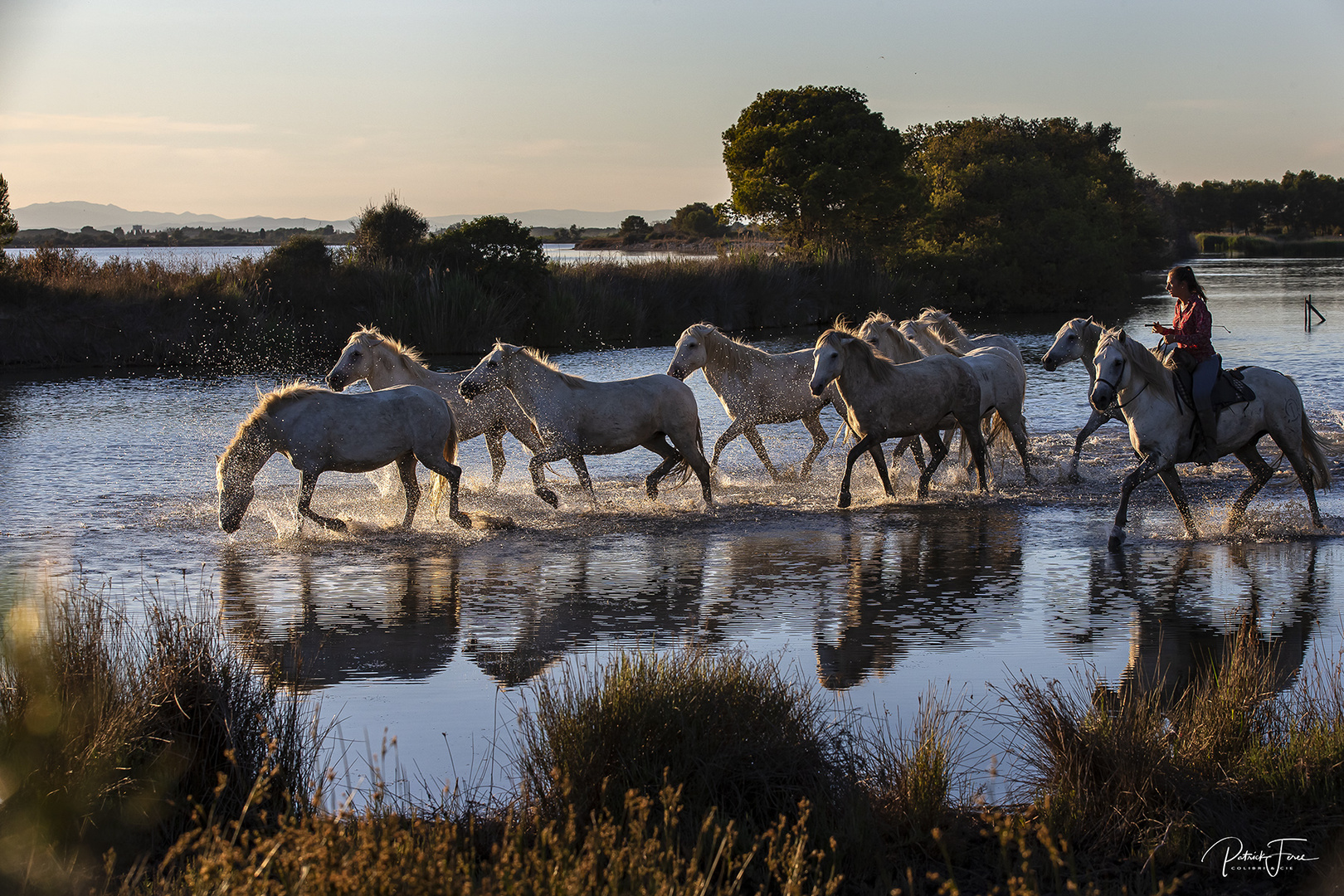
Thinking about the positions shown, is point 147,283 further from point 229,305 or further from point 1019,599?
point 1019,599

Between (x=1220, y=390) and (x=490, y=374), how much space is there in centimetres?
662

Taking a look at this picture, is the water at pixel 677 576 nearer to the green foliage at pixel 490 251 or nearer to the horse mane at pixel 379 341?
the horse mane at pixel 379 341

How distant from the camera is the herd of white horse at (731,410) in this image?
984 centimetres

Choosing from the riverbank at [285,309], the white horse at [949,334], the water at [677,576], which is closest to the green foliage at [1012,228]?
the riverbank at [285,309]

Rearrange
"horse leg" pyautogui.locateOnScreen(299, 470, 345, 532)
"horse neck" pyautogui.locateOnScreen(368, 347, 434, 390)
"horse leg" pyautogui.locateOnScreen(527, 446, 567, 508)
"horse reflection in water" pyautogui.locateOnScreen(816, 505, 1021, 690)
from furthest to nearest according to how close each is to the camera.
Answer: "horse neck" pyautogui.locateOnScreen(368, 347, 434, 390)
"horse leg" pyautogui.locateOnScreen(527, 446, 567, 508)
"horse leg" pyautogui.locateOnScreen(299, 470, 345, 532)
"horse reflection in water" pyautogui.locateOnScreen(816, 505, 1021, 690)

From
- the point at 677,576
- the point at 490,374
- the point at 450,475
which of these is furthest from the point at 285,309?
the point at 677,576

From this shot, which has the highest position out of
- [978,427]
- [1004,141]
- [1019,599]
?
[1004,141]

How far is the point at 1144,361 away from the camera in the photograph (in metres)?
9.61

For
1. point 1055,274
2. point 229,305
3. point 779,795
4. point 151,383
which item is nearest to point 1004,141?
point 1055,274

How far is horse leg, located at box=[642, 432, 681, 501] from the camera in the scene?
464 inches

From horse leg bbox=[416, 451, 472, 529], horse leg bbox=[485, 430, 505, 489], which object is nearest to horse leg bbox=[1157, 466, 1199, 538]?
horse leg bbox=[416, 451, 472, 529]

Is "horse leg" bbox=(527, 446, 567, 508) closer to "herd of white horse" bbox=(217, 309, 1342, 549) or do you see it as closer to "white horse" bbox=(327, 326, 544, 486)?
"herd of white horse" bbox=(217, 309, 1342, 549)

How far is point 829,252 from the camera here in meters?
43.0

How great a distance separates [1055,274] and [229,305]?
114 feet
